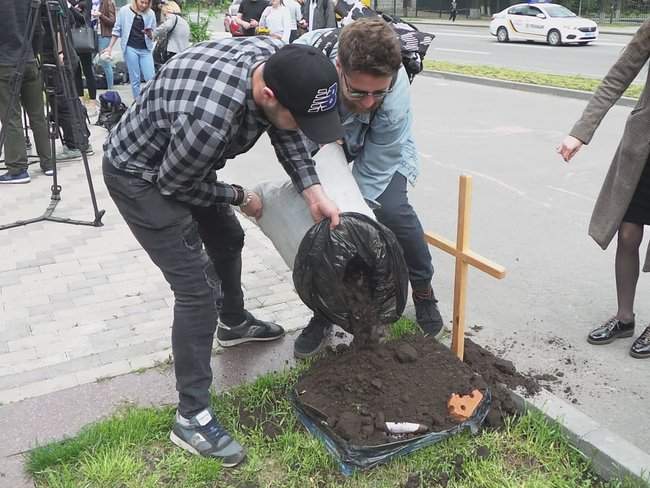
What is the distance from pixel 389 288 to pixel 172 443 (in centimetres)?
108

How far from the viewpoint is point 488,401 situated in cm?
282

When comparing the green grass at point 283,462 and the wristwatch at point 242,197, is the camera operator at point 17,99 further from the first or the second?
the green grass at point 283,462

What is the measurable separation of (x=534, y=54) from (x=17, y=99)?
1534 centimetres

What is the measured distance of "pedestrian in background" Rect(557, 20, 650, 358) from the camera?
3.15 metres

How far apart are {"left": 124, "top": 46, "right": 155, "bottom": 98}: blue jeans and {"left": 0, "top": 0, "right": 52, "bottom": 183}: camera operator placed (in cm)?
364

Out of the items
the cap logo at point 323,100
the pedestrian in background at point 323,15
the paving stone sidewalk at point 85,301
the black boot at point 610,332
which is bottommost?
the paving stone sidewalk at point 85,301

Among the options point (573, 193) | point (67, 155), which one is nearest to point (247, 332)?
point (573, 193)

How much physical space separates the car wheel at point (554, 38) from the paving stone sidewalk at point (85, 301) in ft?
61.1

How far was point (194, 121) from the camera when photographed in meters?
2.19

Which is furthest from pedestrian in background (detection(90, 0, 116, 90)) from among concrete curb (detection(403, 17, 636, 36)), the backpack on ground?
concrete curb (detection(403, 17, 636, 36))

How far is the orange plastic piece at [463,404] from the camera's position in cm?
274

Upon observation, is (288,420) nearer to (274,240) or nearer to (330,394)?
(330,394)

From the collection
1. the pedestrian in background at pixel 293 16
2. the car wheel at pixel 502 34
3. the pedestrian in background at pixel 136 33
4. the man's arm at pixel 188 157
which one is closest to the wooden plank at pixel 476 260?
the man's arm at pixel 188 157

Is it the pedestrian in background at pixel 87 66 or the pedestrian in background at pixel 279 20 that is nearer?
the pedestrian in background at pixel 87 66
